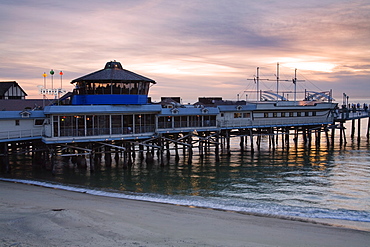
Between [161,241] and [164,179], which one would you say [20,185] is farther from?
[161,241]

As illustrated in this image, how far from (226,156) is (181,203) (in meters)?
23.8

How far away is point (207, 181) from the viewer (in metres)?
32.9

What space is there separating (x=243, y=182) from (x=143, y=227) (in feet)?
49.9

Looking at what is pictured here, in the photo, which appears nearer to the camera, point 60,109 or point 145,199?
point 145,199

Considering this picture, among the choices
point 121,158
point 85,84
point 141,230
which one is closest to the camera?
point 141,230

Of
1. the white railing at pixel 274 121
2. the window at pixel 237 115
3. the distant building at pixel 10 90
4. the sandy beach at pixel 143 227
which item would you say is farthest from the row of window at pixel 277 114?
the distant building at pixel 10 90

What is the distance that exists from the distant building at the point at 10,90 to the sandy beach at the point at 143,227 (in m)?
45.5

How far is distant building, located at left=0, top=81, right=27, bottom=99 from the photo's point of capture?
2507 inches

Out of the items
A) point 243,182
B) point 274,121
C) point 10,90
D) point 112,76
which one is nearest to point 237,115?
point 274,121

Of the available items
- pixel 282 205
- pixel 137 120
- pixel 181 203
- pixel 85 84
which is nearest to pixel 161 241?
pixel 181 203

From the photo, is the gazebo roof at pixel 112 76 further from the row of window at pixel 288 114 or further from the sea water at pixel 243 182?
the row of window at pixel 288 114

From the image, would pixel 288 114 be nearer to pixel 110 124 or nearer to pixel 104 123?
pixel 110 124

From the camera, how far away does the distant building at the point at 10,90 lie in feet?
209

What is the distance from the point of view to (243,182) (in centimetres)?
3222
